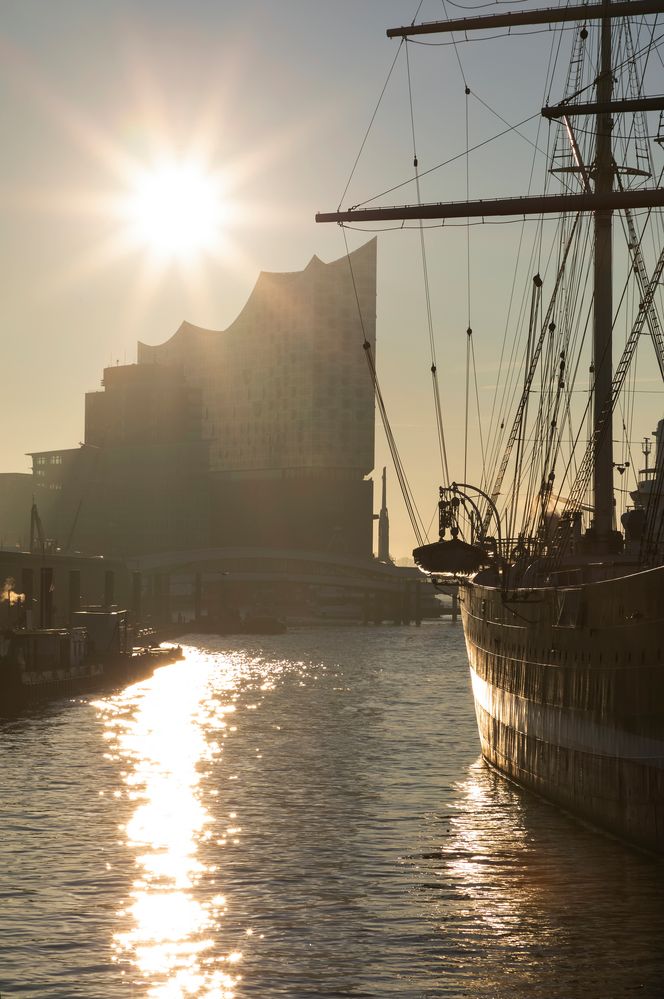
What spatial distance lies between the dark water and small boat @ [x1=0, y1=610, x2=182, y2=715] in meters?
16.1

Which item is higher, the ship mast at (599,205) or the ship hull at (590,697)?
the ship mast at (599,205)

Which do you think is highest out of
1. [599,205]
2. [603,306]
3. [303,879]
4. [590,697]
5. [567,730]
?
[599,205]

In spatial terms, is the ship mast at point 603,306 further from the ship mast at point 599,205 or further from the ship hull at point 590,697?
the ship hull at point 590,697

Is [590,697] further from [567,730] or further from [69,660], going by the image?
[69,660]

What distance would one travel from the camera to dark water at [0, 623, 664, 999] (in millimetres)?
22062

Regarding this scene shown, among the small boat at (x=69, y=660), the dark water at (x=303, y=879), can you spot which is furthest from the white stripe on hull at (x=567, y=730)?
the small boat at (x=69, y=660)

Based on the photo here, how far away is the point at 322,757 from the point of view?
169ft

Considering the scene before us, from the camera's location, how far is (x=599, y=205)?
4012cm

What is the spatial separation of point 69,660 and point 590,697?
6024cm

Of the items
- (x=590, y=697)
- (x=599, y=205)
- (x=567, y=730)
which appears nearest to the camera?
(x=590, y=697)

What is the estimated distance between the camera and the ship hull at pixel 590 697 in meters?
27.3

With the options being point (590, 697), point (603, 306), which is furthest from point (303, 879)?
point (603, 306)

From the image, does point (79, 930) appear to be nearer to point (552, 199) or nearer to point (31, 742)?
point (552, 199)

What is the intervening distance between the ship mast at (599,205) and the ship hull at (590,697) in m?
5.92
